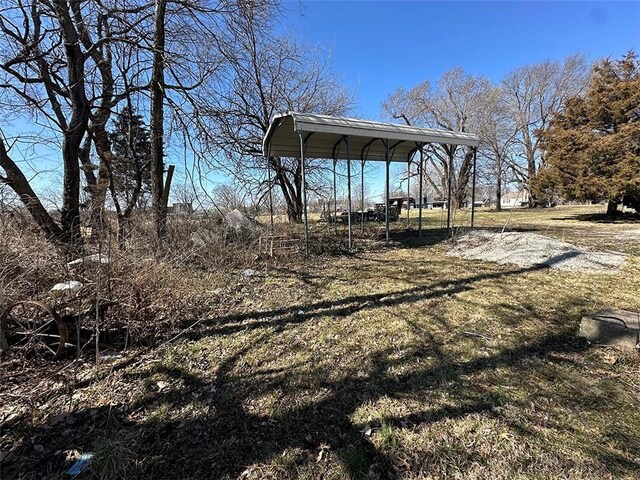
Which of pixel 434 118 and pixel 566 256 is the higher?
pixel 434 118

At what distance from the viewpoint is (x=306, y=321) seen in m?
3.55

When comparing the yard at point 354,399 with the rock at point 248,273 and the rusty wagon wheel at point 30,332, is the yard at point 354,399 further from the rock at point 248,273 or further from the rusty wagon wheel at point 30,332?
the rock at point 248,273

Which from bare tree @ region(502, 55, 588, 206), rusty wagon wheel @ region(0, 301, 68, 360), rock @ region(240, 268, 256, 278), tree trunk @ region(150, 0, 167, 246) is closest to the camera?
rusty wagon wheel @ region(0, 301, 68, 360)

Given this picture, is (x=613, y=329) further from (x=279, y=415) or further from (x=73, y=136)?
(x=73, y=136)

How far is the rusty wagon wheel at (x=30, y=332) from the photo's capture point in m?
2.47

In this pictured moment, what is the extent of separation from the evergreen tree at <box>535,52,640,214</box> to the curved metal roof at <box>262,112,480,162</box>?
7133 mm

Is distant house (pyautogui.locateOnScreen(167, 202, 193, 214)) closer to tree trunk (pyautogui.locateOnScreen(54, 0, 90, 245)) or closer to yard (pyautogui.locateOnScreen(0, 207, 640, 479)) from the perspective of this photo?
tree trunk (pyautogui.locateOnScreen(54, 0, 90, 245))

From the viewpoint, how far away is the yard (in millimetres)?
1696

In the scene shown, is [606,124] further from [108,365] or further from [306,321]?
[108,365]

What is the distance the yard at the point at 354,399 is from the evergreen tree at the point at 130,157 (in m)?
5.50

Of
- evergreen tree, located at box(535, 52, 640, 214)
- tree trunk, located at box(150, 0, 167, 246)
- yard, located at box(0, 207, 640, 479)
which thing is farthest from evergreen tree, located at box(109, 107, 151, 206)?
evergreen tree, located at box(535, 52, 640, 214)

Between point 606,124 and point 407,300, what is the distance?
15.1 m

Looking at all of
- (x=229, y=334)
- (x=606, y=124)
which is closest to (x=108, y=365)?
(x=229, y=334)

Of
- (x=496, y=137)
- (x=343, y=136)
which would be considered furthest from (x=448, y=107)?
(x=343, y=136)
